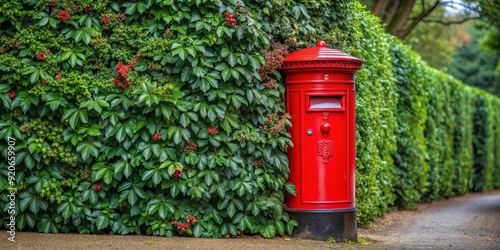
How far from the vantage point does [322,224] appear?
24.2 ft

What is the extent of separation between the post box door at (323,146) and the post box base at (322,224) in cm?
13

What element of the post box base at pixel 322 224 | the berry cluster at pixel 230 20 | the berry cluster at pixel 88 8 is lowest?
the post box base at pixel 322 224

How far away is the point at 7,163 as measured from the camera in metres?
6.89

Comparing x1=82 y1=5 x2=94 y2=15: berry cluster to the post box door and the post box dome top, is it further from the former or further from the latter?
the post box door

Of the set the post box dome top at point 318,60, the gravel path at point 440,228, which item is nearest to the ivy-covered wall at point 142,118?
the post box dome top at point 318,60

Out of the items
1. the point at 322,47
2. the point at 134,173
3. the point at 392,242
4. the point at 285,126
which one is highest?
the point at 322,47

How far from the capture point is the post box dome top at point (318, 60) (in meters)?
7.22

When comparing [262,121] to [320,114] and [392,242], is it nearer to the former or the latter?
[320,114]

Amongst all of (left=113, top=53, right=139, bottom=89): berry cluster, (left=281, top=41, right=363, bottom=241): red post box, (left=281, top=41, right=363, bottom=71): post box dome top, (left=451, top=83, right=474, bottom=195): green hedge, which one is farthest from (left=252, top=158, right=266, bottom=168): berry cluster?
(left=451, top=83, right=474, bottom=195): green hedge

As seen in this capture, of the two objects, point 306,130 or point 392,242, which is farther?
point 392,242

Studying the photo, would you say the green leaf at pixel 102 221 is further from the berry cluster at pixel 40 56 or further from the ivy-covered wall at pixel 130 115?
the berry cluster at pixel 40 56

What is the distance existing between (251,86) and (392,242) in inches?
96.4

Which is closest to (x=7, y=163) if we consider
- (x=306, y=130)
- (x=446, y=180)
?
(x=306, y=130)

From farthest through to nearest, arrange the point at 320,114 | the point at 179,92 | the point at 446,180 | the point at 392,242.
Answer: the point at 446,180 → the point at 392,242 → the point at 320,114 → the point at 179,92
